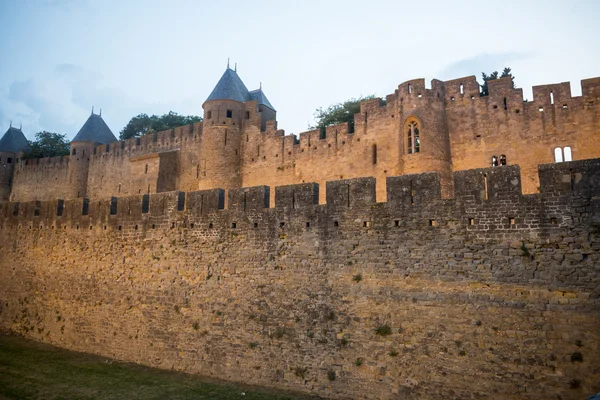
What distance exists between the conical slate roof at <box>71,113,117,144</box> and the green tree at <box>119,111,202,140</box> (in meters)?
5.96

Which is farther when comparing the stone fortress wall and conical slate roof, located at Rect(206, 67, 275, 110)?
conical slate roof, located at Rect(206, 67, 275, 110)

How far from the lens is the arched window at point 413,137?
68.3 feet

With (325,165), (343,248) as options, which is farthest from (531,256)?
(325,165)

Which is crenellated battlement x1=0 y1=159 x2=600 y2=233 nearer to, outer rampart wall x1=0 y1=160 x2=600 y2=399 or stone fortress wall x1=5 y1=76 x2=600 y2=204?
outer rampart wall x1=0 y1=160 x2=600 y2=399

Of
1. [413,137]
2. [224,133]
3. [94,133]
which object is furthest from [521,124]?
[94,133]

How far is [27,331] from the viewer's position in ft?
48.5

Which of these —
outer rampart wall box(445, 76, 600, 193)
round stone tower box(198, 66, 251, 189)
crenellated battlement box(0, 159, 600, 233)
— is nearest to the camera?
crenellated battlement box(0, 159, 600, 233)

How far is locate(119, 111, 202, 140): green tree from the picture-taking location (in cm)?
4466

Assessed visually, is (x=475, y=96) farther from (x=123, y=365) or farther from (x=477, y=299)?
(x=123, y=365)

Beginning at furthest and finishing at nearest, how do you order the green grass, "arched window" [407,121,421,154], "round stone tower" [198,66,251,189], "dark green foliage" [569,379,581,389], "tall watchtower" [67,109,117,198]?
"tall watchtower" [67,109,117,198] → "round stone tower" [198,66,251,189] → "arched window" [407,121,421,154] → the green grass → "dark green foliage" [569,379,581,389]

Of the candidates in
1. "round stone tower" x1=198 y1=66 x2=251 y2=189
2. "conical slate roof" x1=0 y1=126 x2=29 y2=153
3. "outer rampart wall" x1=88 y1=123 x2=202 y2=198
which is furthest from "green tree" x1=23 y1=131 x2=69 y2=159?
"round stone tower" x1=198 y1=66 x2=251 y2=189

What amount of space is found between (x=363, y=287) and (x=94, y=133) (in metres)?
34.5

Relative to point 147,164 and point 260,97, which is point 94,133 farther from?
point 260,97

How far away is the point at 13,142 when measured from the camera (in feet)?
136
